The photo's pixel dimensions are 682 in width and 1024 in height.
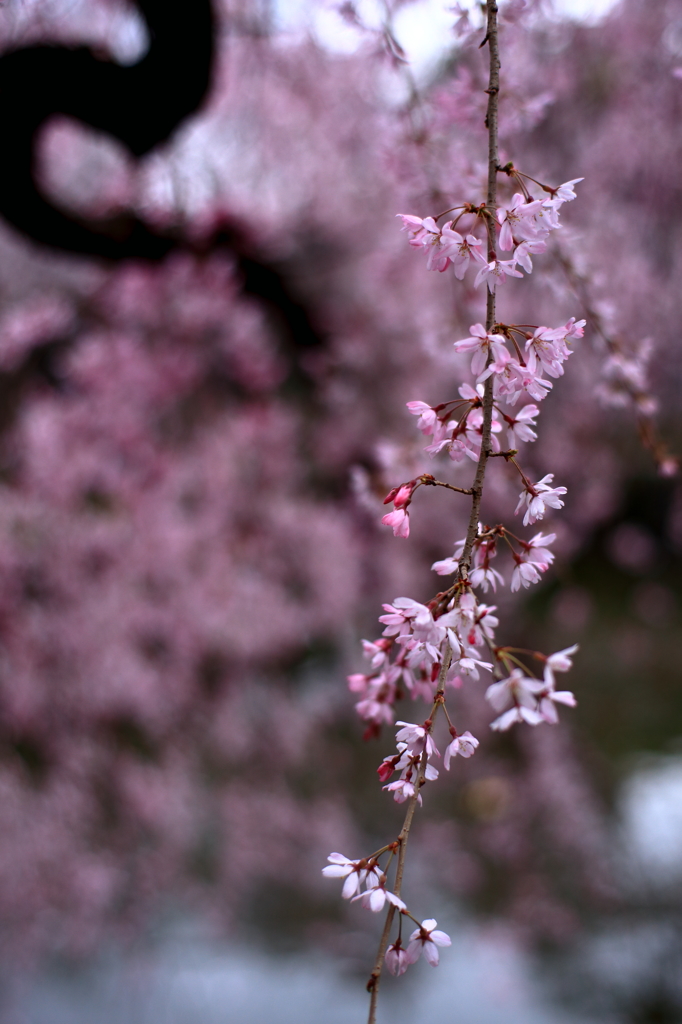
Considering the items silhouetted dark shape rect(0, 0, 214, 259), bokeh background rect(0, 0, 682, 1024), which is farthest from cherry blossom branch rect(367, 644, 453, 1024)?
silhouetted dark shape rect(0, 0, 214, 259)

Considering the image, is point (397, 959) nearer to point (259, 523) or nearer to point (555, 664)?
point (555, 664)

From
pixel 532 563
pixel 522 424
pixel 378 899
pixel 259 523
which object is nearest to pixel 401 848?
pixel 378 899

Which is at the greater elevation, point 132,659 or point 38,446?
point 38,446

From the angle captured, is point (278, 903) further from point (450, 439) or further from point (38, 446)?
point (450, 439)

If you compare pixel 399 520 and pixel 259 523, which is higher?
pixel 259 523

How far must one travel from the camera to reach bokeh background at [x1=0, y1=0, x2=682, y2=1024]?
2.07 metres

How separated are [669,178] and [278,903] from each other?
3.12 meters

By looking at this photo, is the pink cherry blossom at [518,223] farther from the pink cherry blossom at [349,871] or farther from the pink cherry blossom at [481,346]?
the pink cherry blossom at [349,871]

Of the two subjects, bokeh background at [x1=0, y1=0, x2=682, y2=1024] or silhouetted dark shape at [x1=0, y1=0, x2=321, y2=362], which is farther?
bokeh background at [x1=0, y1=0, x2=682, y2=1024]

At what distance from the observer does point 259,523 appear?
2863 mm

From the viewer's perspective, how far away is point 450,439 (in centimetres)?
65

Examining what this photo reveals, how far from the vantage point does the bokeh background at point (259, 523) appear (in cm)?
207

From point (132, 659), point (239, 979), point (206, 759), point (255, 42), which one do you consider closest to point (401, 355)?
point (255, 42)

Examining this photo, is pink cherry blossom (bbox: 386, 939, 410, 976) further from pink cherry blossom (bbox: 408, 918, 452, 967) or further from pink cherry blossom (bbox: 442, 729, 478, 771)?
pink cherry blossom (bbox: 442, 729, 478, 771)
